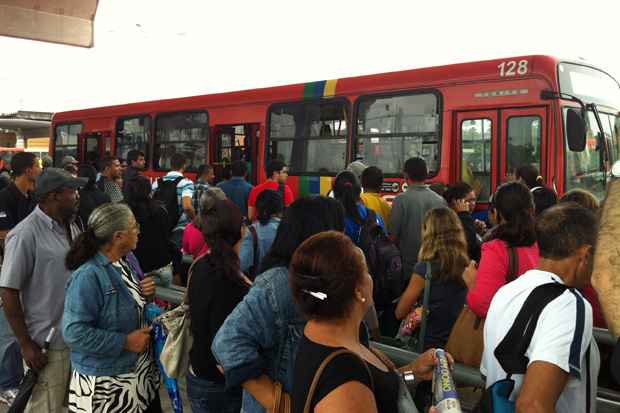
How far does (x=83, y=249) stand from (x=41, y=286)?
2.04 feet

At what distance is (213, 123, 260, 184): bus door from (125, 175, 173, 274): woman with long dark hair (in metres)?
6.13

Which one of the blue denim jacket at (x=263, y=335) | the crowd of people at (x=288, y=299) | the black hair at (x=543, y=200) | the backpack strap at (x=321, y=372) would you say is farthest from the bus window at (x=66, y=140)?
the backpack strap at (x=321, y=372)

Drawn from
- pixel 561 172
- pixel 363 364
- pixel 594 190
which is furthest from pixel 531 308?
pixel 594 190

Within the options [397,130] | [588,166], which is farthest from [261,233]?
[588,166]

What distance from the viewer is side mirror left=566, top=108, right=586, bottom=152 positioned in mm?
7688

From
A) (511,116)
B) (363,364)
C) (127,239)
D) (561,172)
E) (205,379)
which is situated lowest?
(205,379)

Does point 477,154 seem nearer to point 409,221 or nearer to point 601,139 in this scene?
point 601,139

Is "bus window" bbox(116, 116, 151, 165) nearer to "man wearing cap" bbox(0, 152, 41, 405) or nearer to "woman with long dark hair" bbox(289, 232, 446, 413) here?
"man wearing cap" bbox(0, 152, 41, 405)

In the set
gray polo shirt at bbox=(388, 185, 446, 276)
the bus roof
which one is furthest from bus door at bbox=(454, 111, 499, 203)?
gray polo shirt at bbox=(388, 185, 446, 276)

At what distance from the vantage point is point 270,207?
390 cm

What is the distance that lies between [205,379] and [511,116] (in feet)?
21.2

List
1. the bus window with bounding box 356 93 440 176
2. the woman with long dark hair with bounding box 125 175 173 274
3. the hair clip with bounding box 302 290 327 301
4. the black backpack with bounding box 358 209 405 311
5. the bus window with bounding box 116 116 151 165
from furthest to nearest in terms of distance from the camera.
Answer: the bus window with bounding box 116 116 151 165 < the bus window with bounding box 356 93 440 176 < the woman with long dark hair with bounding box 125 175 173 274 < the black backpack with bounding box 358 209 405 311 < the hair clip with bounding box 302 290 327 301

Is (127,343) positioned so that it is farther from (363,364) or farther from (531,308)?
(531,308)

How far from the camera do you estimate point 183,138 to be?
41.7ft
